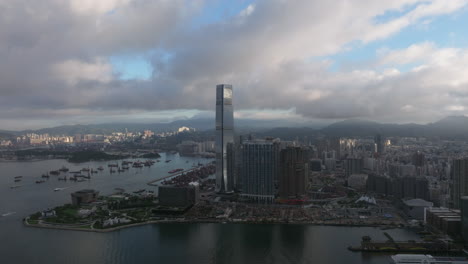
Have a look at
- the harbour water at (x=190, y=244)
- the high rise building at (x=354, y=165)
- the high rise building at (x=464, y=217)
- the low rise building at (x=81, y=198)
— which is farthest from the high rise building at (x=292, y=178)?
the low rise building at (x=81, y=198)

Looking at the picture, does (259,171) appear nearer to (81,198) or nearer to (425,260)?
(81,198)

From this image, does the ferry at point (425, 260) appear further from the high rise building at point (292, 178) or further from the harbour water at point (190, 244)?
the high rise building at point (292, 178)

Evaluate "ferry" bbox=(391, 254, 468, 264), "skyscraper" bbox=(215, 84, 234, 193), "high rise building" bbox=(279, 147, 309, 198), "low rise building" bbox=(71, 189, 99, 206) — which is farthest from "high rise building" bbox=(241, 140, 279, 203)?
"ferry" bbox=(391, 254, 468, 264)

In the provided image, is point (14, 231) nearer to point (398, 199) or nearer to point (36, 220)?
point (36, 220)

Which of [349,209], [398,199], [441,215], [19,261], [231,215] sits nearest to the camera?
[19,261]

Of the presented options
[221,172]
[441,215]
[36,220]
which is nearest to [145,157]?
[221,172]

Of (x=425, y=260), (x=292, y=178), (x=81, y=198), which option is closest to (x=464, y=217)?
(x=425, y=260)

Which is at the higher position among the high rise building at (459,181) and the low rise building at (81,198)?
the high rise building at (459,181)
